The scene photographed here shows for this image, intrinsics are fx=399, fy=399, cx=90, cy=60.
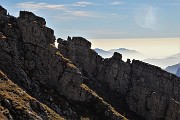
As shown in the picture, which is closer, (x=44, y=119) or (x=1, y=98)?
(x=1, y=98)

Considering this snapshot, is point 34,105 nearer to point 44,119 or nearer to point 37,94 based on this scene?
point 44,119

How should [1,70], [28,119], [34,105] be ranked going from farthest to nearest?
[1,70]
[34,105]
[28,119]

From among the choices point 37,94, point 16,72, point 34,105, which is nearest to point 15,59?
point 16,72

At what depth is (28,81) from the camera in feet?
647

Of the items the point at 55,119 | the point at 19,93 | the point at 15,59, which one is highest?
the point at 15,59

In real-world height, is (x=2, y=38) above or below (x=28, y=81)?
above

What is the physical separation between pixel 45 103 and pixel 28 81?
13946 millimetres

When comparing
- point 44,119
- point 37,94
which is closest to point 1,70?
point 37,94

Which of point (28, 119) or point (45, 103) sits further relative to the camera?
point (45, 103)

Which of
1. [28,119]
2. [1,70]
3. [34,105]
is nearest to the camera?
[28,119]

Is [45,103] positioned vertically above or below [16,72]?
below

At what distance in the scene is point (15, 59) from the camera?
199 metres

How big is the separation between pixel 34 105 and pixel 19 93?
8.80 metres

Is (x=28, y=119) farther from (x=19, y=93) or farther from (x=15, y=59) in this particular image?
(x=15, y=59)
